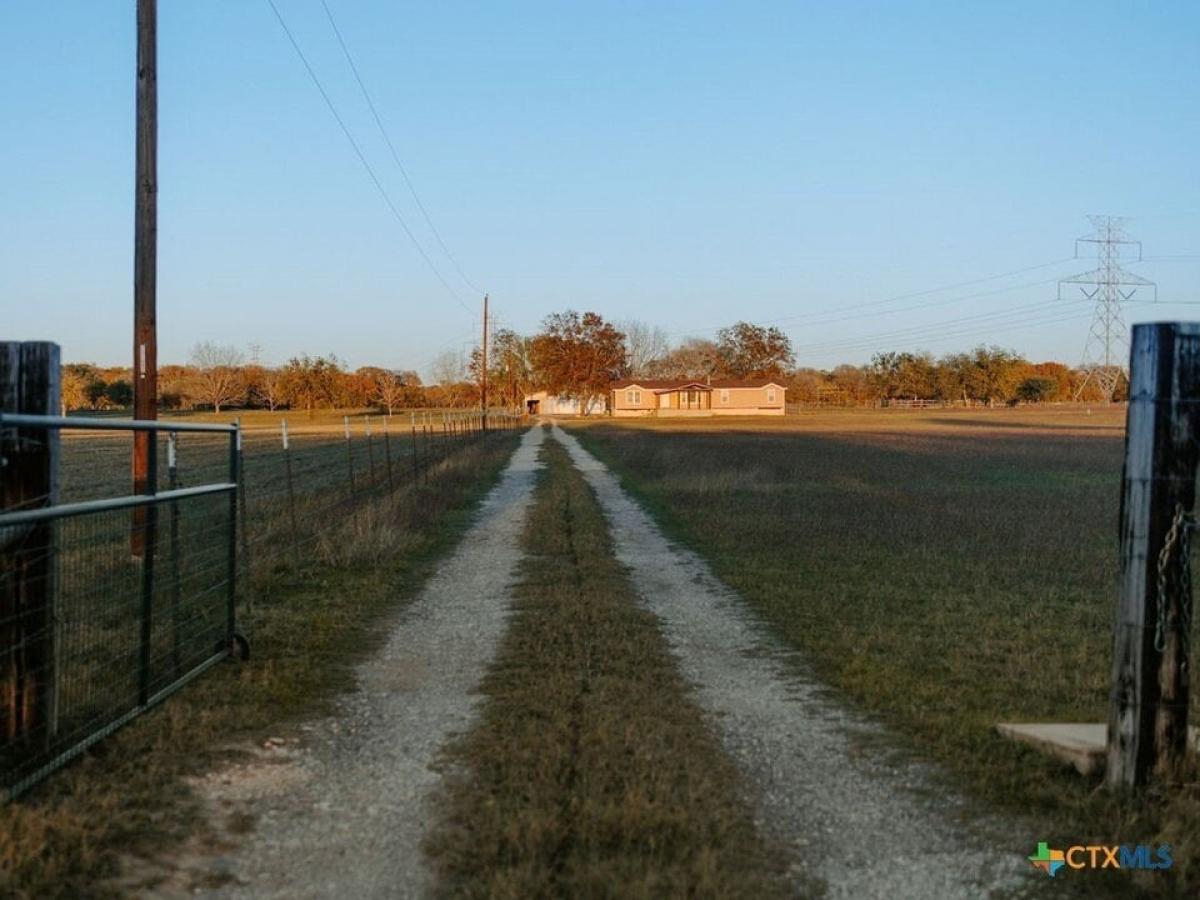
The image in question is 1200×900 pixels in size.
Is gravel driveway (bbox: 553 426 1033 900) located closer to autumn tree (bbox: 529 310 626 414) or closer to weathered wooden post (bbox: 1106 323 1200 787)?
weathered wooden post (bbox: 1106 323 1200 787)

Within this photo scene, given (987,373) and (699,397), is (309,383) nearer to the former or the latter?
(699,397)

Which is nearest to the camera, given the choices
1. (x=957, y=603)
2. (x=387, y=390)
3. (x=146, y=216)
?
(x=957, y=603)

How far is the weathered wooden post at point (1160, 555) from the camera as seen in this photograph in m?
4.74

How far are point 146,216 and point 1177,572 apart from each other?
407 inches

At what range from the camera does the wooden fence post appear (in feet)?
Result: 16.3

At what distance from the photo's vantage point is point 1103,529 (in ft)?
55.8

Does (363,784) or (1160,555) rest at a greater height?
(1160,555)

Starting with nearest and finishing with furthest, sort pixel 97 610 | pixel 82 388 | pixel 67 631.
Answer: pixel 67 631 → pixel 97 610 → pixel 82 388

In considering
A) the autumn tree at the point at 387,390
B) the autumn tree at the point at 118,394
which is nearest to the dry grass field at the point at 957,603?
the autumn tree at the point at 118,394

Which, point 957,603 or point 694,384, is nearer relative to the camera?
point 957,603

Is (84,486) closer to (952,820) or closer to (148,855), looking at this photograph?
(148,855)

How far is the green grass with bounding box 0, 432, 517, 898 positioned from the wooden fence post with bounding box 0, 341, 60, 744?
37 cm

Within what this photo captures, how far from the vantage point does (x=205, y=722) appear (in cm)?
588

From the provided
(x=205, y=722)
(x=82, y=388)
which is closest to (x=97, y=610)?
(x=205, y=722)
